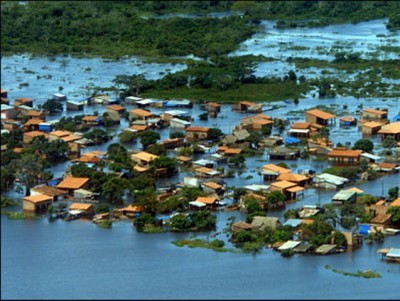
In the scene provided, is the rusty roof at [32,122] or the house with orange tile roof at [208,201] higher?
the rusty roof at [32,122]

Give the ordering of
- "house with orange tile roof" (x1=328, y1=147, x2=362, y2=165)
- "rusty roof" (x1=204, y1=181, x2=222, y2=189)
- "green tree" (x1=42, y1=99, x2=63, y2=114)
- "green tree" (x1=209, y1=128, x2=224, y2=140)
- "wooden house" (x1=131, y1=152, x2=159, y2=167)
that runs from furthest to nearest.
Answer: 1. "green tree" (x1=42, y1=99, x2=63, y2=114)
2. "green tree" (x1=209, y1=128, x2=224, y2=140)
3. "house with orange tile roof" (x1=328, y1=147, x2=362, y2=165)
4. "wooden house" (x1=131, y1=152, x2=159, y2=167)
5. "rusty roof" (x1=204, y1=181, x2=222, y2=189)

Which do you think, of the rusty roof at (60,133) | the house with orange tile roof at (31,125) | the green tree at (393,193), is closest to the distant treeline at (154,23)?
the house with orange tile roof at (31,125)

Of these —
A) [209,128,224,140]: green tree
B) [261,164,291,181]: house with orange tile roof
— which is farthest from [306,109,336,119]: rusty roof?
[261,164,291,181]: house with orange tile roof

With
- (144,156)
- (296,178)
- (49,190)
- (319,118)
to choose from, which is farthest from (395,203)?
(319,118)

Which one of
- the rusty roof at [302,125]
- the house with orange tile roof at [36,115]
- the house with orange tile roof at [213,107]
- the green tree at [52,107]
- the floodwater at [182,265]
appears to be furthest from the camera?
the house with orange tile roof at [213,107]

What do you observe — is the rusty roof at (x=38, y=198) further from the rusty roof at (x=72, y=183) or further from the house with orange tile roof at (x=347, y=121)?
the house with orange tile roof at (x=347, y=121)

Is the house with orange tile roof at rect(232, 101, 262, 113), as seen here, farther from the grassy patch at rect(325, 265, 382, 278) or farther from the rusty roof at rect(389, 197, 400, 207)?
the grassy patch at rect(325, 265, 382, 278)

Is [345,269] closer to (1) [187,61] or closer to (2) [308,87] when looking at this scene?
(2) [308,87]
